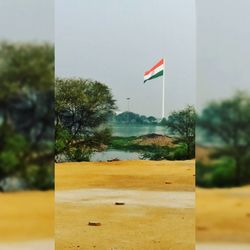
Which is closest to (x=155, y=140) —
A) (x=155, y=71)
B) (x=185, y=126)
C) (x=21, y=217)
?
(x=185, y=126)

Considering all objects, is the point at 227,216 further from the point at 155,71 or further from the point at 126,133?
the point at 155,71

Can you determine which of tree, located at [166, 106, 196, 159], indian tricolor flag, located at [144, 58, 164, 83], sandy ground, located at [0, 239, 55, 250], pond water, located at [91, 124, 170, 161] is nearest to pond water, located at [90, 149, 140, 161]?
pond water, located at [91, 124, 170, 161]

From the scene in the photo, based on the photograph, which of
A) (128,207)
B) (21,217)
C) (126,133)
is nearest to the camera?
(21,217)

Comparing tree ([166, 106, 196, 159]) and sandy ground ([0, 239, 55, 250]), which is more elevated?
tree ([166, 106, 196, 159])

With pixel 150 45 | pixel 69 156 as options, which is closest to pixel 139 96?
pixel 150 45

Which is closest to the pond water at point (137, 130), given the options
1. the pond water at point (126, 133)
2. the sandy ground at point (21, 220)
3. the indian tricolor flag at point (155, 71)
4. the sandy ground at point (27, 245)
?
the pond water at point (126, 133)

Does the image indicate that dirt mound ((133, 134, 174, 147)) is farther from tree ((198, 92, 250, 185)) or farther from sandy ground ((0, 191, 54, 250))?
sandy ground ((0, 191, 54, 250))
